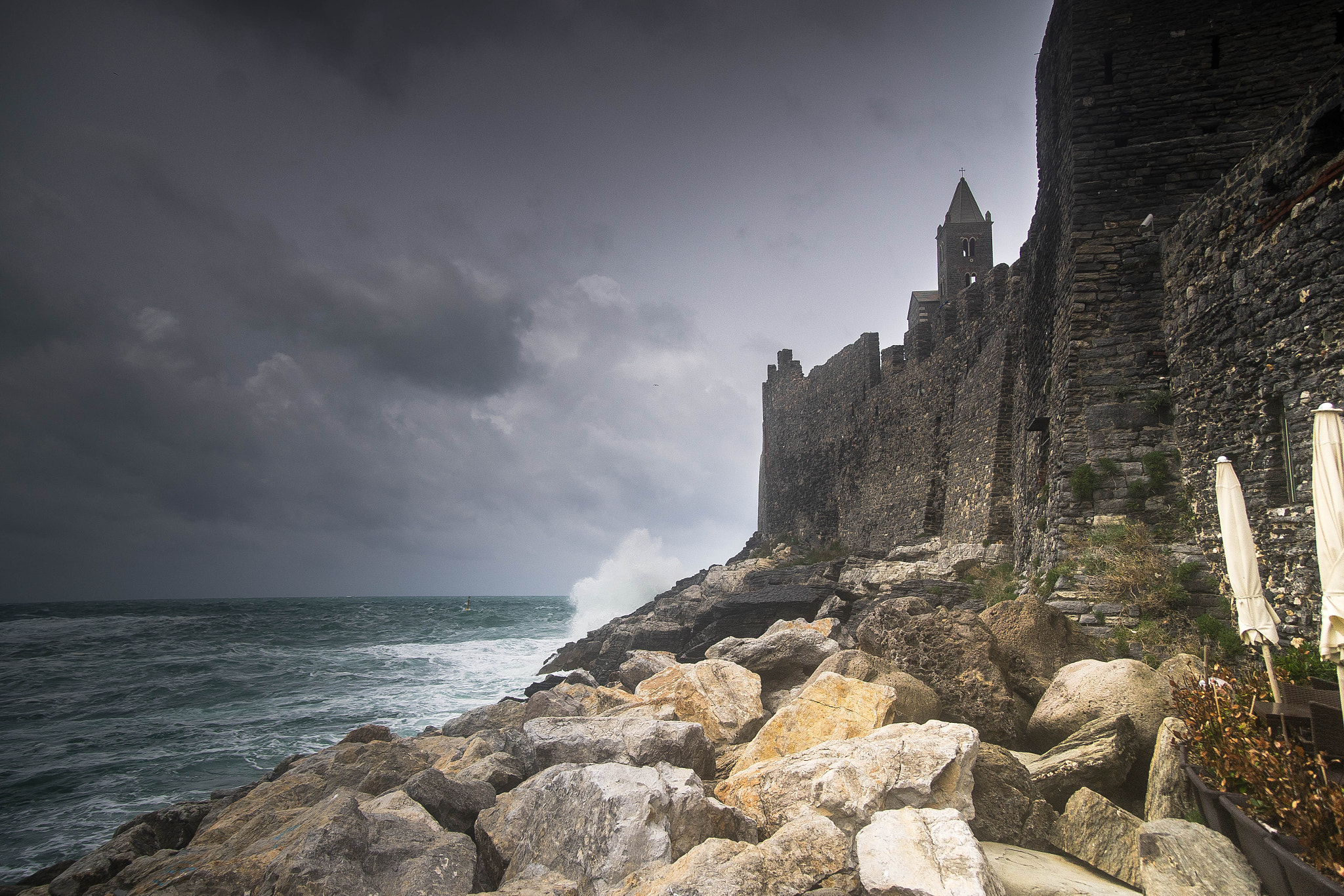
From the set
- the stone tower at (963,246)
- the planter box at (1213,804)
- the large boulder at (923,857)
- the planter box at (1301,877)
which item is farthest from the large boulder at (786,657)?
the stone tower at (963,246)

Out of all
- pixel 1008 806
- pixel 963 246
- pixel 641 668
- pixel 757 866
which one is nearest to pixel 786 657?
pixel 641 668

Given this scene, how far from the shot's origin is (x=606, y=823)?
4.37 metres

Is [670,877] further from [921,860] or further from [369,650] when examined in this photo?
[369,650]

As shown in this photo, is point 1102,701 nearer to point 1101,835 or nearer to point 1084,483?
point 1101,835

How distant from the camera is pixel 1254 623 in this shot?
15.8 feet

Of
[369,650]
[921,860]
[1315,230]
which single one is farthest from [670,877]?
[369,650]

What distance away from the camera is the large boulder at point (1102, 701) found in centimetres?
539

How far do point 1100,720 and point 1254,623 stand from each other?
1296mm

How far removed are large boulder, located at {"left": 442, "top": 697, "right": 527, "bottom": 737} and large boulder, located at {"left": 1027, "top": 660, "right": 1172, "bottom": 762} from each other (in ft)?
21.8

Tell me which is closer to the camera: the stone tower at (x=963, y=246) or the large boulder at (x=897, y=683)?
the large boulder at (x=897, y=683)

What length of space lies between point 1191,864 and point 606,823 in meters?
3.36

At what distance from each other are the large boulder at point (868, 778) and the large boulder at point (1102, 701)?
146 cm

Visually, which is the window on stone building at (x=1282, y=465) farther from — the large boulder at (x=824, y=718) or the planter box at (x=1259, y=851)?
the large boulder at (x=824, y=718)

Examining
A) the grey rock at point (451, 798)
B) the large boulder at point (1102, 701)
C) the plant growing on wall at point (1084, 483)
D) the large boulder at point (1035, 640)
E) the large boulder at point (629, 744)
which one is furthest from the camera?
the plant growing on wall at point (1084, 483)
